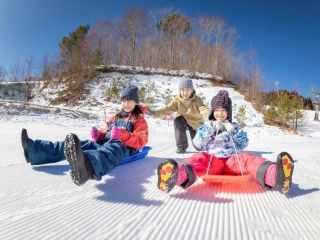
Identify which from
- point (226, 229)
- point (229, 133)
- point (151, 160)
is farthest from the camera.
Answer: point (151, 160)

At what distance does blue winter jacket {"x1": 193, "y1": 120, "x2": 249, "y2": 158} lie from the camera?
7.89ft

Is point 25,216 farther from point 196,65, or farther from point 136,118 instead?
point 196,65

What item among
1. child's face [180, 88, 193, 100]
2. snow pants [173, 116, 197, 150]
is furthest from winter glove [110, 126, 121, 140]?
child's face [180, 88, 193, 100]

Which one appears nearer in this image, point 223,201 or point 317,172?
point 223,201

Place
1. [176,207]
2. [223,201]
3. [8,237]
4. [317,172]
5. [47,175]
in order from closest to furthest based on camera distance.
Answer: [8,237], [176,207], [223,201], [47,175], [317,172]

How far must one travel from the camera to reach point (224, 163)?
229cm

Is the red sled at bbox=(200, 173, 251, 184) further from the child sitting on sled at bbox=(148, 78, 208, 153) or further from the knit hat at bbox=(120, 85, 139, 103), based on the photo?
the child sitting on sled at bbox=(148, 78, 208, 153)

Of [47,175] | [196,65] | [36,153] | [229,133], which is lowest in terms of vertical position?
[47,175]

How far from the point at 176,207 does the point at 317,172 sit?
1700 mm

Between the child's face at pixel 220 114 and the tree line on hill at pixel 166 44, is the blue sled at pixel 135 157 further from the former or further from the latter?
the tree line on hill at pixel 166 44

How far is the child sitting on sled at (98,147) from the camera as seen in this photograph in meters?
1.61

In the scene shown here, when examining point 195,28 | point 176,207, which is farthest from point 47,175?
point 195,28

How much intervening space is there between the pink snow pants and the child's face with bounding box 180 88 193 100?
6.12 ft

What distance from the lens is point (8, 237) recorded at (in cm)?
112
